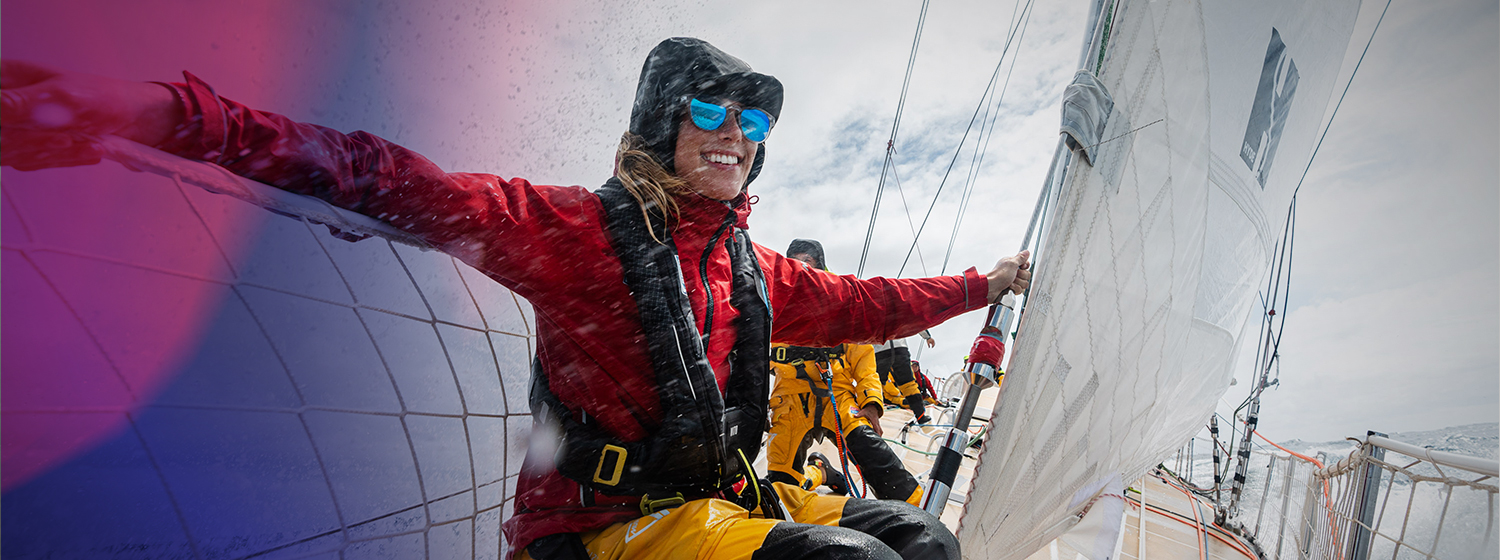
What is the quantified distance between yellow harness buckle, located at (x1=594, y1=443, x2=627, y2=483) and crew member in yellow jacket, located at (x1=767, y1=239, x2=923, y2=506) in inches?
94.7

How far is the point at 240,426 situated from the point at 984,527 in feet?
5.92

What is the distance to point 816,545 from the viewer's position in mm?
911

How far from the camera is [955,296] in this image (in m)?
1.67

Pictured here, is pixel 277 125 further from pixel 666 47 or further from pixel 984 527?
pixel 984 527

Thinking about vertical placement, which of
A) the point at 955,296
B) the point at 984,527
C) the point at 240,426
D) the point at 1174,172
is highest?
the point at 1174,172

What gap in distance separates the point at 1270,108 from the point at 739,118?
6.75ft

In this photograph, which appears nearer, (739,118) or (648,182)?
(648,182)

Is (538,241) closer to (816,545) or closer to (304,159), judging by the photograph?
(304,159)

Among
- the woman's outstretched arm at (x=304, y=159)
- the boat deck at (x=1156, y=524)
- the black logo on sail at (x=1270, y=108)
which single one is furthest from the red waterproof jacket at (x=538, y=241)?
the boat deck at (x=1156, y=524)

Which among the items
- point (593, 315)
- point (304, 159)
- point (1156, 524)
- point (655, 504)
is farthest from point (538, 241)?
point (1156, 524)

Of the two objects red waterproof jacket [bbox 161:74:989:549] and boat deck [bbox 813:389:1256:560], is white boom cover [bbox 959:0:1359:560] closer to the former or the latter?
red waterproof jacket [bbox 161:74:989:549]

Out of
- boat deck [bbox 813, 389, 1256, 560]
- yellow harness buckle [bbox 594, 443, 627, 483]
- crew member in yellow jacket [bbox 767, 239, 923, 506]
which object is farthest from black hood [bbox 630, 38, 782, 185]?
crew member in yellow jacket [bbox 767, 239, 923, 506]

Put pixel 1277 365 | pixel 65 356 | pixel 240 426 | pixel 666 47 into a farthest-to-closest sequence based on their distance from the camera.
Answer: pixel 1277 365, pixel 666 47, pixel 240 426, pixel 65 356

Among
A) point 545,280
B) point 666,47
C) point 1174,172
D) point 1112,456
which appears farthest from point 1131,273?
point 545,280
